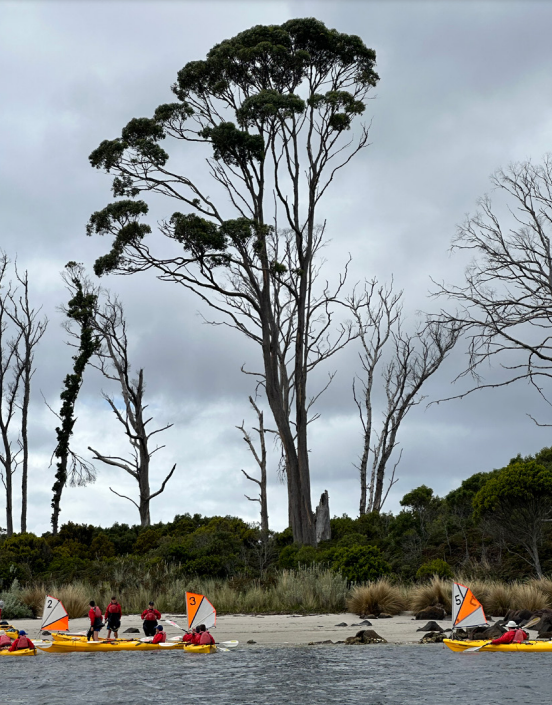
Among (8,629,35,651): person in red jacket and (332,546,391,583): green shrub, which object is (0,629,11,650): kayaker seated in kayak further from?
(332,546,391,583): green shrub

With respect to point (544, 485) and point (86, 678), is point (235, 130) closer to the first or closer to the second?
point (544, 485)

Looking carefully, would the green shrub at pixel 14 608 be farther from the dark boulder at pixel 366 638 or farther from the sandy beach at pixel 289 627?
the dark boulder at pixel 366 638

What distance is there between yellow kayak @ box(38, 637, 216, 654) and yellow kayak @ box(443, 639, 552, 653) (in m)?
5.13

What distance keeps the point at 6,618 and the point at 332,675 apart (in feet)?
41.9

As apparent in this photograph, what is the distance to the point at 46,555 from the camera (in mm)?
32188

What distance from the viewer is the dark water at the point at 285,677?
11188 mm

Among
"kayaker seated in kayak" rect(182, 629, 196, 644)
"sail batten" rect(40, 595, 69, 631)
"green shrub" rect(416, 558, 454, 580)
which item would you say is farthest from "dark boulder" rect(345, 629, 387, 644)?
"green shrub" rect(416, 558, 454, 580)

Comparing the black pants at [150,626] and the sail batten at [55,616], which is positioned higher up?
the sail batten at [55,616]

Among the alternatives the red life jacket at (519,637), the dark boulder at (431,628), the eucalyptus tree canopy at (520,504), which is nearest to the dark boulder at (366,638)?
the dark boulder at (431,628)

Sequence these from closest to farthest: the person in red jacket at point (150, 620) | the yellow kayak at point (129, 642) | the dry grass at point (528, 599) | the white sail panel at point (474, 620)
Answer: the white sail panel at point (474, 620) < the yellow kayak at point (129, 642) < the person in red jacket at point (150, 620) < the dry grass at point (528, 599)

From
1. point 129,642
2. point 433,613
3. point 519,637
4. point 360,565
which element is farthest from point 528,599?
point 129,642

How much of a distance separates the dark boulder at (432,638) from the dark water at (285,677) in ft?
1.41

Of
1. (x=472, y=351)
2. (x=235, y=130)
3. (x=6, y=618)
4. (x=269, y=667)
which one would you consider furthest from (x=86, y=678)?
(x=235, y=130)

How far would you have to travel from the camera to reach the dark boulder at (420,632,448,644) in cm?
1630
